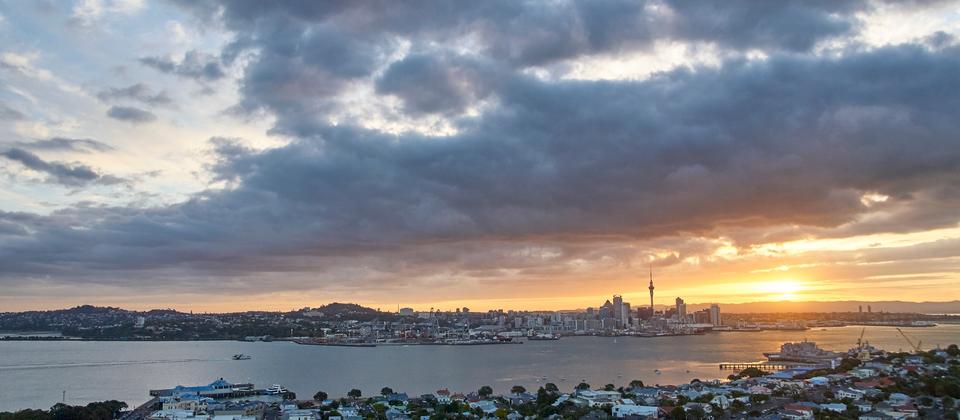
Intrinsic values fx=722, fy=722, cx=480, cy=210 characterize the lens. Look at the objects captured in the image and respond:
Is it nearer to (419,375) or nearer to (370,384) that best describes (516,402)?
(370,384)

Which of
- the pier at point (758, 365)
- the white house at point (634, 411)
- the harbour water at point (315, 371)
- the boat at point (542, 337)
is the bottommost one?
the boat at point (542, 337)

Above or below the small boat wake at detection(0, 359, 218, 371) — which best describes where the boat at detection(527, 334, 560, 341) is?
below

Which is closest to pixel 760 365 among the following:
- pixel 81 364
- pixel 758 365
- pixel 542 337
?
pixel 758 365

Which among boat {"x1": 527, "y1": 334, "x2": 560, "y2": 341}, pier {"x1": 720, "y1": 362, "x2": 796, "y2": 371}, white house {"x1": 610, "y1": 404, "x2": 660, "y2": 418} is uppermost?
white house {"x1": 610, "y1": 404, "x2": 660, "y2": 418}

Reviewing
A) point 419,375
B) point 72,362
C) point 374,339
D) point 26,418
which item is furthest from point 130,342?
point 26,418

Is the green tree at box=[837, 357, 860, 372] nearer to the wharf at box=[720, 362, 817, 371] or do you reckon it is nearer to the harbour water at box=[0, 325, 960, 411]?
the harbour water at box=[0, 325, 960, 411]

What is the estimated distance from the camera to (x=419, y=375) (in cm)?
2886

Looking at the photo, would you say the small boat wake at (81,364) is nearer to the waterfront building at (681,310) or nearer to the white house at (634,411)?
the white house at (634,411)

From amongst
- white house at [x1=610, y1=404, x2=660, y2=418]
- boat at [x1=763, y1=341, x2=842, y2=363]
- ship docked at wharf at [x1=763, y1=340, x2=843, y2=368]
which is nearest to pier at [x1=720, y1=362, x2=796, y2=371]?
ship docked at wharf at [x1=763, y1=340, x2=843, y2=368]

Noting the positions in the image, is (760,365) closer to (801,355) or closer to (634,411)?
(801,355)

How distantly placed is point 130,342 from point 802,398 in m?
54.4

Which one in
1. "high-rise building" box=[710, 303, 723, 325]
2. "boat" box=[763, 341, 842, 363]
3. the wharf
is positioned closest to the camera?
the wharf

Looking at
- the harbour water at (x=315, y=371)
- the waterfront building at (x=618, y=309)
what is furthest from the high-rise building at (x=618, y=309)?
the harbour water at (x=315, y=371)

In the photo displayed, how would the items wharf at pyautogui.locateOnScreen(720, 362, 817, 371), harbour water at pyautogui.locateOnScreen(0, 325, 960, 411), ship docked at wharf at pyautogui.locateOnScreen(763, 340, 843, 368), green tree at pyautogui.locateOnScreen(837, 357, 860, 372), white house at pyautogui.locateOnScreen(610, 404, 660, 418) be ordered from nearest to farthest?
white house at pyautogui.locateOnScreen(610, 404, 660, 418), green tree at pyautogui.locateOnScreen(837, 357, 860, 372), harbour water at pyautogui.locateOnScreen(0, 325, 960, 411), wharf at pyautogui.locateOnScreen(720, 362, 817, 371), ship docked at wharf at pyautogui.locateOnScreen(763, 340, 843, 368)
